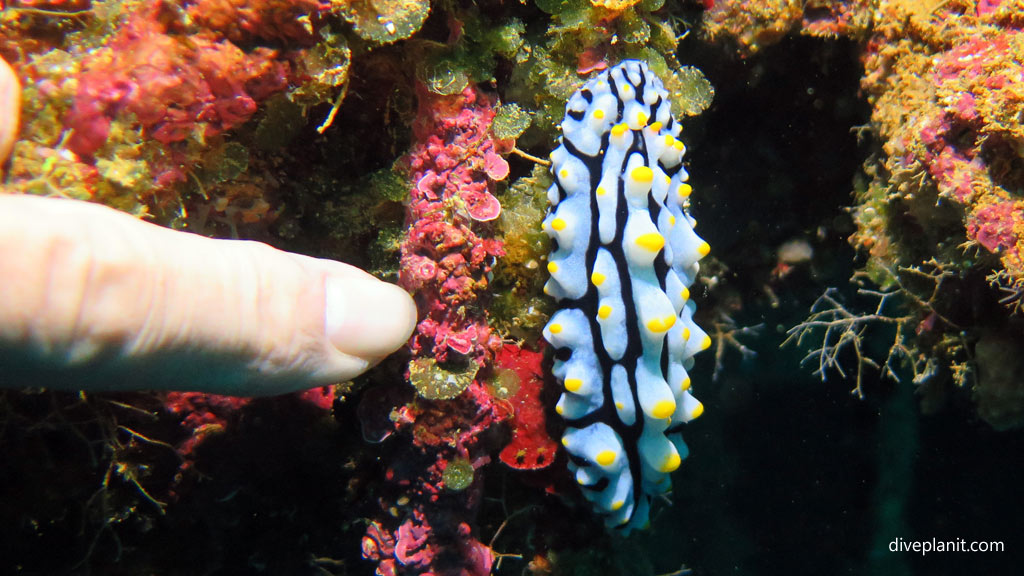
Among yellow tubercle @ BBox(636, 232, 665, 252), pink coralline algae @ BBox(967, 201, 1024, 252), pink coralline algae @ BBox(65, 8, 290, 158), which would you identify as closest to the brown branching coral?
pink coralline algae @ BBox(967, 201, 1024, 252)

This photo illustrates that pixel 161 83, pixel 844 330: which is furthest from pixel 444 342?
pixel 844 330

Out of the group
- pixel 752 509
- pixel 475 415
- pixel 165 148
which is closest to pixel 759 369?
pixel 752 509

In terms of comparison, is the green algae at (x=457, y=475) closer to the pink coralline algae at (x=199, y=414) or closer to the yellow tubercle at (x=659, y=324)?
the pink coralline algae at (x=199, y=414)

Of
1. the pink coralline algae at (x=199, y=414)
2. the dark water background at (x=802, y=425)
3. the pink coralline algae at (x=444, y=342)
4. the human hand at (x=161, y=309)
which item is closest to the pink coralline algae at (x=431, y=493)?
the pink coralline algae at (x=444, y=342)

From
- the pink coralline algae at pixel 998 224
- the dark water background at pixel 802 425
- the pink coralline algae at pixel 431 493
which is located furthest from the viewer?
the dark water background at pixel 802 425

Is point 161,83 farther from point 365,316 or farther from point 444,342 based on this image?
point 444,342

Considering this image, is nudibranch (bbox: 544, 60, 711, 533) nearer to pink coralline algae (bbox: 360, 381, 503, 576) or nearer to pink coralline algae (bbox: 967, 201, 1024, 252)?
pink coralline algae (bbox: 360, 381, 503, 576)

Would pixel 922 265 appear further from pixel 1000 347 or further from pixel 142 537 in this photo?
pixel 142 537
